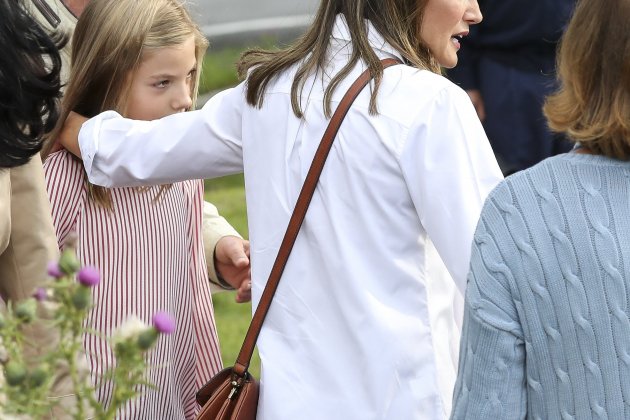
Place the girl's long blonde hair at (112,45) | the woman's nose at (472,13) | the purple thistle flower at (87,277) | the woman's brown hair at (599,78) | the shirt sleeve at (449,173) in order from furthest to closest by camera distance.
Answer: the girl's long blonde hair at (112,45), the woman's nose at (472,13), the shirt sleeve at (449,173), the woman's brown hair at (599,78), the purple thistle flower at (87,277)

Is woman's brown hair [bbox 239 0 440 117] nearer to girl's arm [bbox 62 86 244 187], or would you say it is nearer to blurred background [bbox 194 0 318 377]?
girl's arm [bbox 62 86 244 187]

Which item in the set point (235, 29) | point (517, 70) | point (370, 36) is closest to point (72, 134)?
point (370, 36)

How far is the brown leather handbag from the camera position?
8.09 feet

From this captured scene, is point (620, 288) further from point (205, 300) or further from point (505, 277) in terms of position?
point (205, 300)

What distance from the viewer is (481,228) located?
2080 mm

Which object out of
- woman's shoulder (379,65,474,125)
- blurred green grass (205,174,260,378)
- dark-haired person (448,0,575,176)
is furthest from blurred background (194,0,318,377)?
woman's shoulder (379,65,474,125)

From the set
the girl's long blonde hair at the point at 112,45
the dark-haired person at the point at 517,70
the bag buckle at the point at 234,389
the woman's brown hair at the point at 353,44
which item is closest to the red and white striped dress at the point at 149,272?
the girl's long blonde hair at the point at 112,45

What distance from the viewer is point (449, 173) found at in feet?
7.75

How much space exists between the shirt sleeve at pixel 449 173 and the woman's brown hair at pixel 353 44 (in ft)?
0.50

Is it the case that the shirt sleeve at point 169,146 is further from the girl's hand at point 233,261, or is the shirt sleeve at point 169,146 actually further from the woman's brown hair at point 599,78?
the woman's brown hair at point 599,78

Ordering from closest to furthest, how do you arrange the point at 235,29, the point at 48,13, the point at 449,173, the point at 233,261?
the point at 449,173, the point at 233,261, the point at 48,13, the point at 235,29

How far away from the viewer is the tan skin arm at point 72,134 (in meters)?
3.02

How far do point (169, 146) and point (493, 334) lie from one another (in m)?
0.98

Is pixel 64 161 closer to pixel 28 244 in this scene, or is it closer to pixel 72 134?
pixel 72 134
